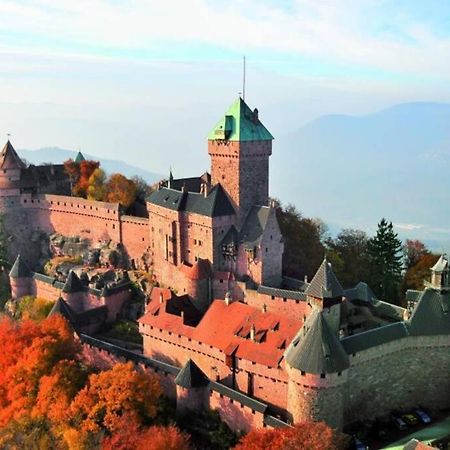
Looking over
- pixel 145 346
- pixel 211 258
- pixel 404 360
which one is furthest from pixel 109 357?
pixel 404 360

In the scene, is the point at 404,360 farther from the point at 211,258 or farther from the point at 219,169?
the point at 219,169

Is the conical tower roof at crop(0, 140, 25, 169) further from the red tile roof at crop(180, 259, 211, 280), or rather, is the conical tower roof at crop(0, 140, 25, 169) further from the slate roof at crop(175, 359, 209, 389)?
the slate roof at crop(175, 359, 209, 389)

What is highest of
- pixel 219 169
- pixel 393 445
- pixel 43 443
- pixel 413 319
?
pixel 219 169

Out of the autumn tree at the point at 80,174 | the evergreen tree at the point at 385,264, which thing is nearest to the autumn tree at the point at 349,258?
the evergreen tree at the point at 385,264

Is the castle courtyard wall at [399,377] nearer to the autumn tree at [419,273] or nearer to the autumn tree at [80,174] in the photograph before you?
the autumn tree at [419,273]

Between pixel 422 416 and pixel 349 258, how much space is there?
21.5 m

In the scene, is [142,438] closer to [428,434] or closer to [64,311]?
[428,434]

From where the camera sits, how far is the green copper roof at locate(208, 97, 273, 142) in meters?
45.9

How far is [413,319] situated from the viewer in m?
36.4

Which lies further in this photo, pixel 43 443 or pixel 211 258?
pixel 211 258

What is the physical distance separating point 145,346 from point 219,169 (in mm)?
14952

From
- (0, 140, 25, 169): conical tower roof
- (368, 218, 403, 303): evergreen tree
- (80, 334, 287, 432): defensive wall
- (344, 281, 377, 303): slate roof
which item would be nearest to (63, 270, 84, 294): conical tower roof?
(80, 334, 287, 432): defensive wall

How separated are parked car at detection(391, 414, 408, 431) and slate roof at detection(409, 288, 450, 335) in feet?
16.9

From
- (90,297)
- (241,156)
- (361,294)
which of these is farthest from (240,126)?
(90,297)
